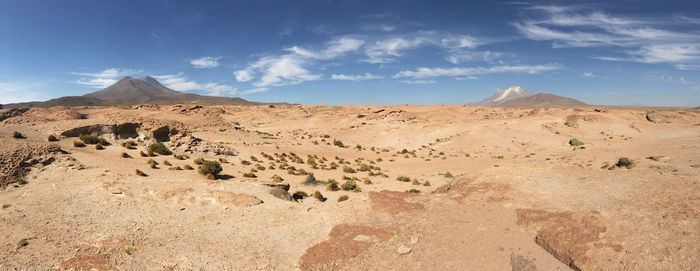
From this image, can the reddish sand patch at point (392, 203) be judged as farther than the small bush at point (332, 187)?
No

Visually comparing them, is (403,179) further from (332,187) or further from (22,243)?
(22,243)

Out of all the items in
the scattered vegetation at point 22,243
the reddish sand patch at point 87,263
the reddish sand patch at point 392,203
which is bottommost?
the reddish sand patch at point 87,263

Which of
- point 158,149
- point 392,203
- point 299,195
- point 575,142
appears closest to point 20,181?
point 158,149

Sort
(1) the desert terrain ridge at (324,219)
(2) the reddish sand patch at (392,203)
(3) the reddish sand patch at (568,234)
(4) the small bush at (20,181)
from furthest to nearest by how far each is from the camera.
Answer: (4) the small bush at (20,181) < (2) the reddish sand patch at (392,203) < (1) the desert terrain ridge at (324,219) < (3) the reddish sand patch at (568,234)

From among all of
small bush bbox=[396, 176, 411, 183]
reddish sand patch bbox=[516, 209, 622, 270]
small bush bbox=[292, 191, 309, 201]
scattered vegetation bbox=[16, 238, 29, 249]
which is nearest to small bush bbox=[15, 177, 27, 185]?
scattered vegetation bbox=[16, 238, 29, 249]

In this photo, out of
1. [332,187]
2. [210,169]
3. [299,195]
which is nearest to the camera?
[299,195]

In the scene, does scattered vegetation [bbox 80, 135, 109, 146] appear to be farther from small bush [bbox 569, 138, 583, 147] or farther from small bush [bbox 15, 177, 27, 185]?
small bush [bbox 569, 138, 583, 147]

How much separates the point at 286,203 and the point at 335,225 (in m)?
3.90

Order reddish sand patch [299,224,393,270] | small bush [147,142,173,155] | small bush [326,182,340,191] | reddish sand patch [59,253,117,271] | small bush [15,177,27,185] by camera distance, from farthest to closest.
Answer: small bush [147,142,173,155], small bush [326,182,340,191], small bush [15,177,27,185], reddish sand patch [299,224,393,270], reddish sand patch [59,253,117,271]

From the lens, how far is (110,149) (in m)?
33.2

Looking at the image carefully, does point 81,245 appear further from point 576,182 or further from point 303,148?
point 303,148

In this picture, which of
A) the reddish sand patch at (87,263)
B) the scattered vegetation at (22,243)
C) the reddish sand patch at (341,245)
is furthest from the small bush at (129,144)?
the reddish sand patch at (341,245)

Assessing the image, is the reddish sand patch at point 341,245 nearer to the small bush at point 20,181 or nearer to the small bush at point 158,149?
the small bush at point 20,181

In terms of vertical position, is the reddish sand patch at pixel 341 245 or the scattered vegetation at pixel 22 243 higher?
the scattered vegetation at pixel 22 243
